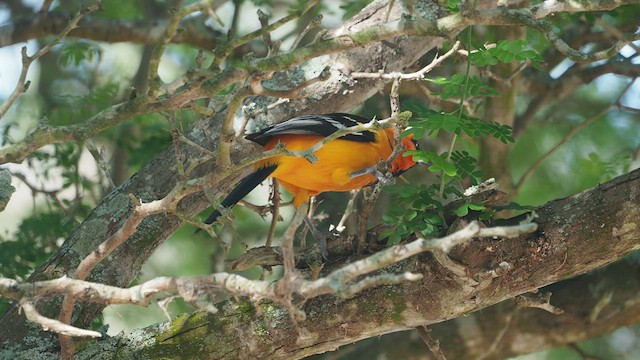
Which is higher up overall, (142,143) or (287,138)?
(142,143)

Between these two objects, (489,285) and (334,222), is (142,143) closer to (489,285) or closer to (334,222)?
(334,222)

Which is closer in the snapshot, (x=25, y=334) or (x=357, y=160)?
(x=25, y=334)

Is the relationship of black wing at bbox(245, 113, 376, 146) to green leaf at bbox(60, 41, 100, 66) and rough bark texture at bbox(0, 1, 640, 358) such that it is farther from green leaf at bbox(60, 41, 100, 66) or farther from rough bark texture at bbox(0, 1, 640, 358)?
green leaf at bbox(60, 41, 100, 66)

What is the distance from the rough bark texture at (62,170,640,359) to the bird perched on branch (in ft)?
2.37

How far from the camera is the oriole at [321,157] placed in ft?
15.4

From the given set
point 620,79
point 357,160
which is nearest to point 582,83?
point 620,79

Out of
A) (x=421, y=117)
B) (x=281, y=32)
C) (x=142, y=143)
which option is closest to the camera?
(x=421, y=117)

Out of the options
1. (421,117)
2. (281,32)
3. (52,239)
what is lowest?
(421,117)

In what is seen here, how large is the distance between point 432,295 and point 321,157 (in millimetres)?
1230

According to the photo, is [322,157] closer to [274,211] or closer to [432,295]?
[274,211]

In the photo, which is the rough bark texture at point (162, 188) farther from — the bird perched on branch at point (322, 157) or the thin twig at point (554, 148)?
the thin twig at point (554, 148)

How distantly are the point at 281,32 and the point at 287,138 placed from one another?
5519mm

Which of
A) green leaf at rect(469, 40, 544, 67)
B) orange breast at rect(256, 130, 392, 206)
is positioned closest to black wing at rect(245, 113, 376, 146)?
orange breast at rect(256, 130, 392, 206)

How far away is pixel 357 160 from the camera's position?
16.3 feet
